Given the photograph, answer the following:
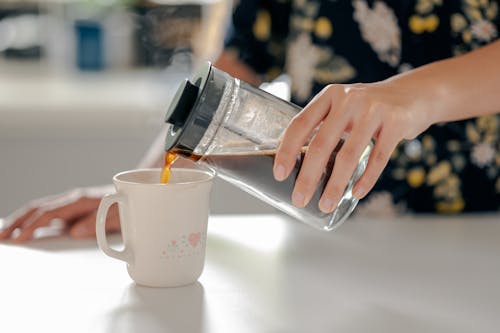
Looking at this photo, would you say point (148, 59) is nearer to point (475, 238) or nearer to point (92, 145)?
point (92, 145)

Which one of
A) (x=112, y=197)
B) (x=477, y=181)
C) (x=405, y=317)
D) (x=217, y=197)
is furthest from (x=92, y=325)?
(x=217, y=197)

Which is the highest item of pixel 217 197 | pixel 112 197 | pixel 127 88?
pixel 112 197

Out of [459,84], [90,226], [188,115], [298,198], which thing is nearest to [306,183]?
[298,198]

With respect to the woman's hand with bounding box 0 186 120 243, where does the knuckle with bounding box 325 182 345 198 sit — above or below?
above

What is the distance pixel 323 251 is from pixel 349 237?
0.08m

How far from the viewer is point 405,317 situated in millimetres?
713

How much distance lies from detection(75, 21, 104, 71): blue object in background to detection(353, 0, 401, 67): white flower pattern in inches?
64.8

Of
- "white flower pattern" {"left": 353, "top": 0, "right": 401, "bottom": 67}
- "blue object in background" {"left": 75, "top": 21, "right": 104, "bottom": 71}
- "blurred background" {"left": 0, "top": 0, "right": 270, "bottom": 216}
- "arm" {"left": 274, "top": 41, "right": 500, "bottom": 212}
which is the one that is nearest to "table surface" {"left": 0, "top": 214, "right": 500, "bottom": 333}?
"arm" {"left": 274, "top": 41, "right": 500, "bottom": 212}

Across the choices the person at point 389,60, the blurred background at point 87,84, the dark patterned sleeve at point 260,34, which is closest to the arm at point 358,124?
the person at point 389,60

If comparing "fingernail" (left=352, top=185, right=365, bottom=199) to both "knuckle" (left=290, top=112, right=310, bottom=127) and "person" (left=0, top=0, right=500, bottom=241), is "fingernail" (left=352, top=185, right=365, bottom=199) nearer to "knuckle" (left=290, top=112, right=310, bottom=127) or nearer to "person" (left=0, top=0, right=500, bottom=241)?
"knuckle" (left=290, top=112, right=310, bottom=127)

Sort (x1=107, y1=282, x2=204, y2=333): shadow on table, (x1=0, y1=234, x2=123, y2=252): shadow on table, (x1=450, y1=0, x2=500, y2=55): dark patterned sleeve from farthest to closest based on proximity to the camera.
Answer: (x1=450, y1=0, x2=500, y2=55): dark patterned sleeve
(x1=0, y1=234, x2=123, y2=252): shadow on table
(x1=107, y1=282, x2=204, y2=333): shadow on table

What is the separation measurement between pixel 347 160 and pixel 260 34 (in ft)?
2.01

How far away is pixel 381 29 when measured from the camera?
47.3 inches

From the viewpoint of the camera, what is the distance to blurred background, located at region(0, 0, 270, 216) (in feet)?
7.64
